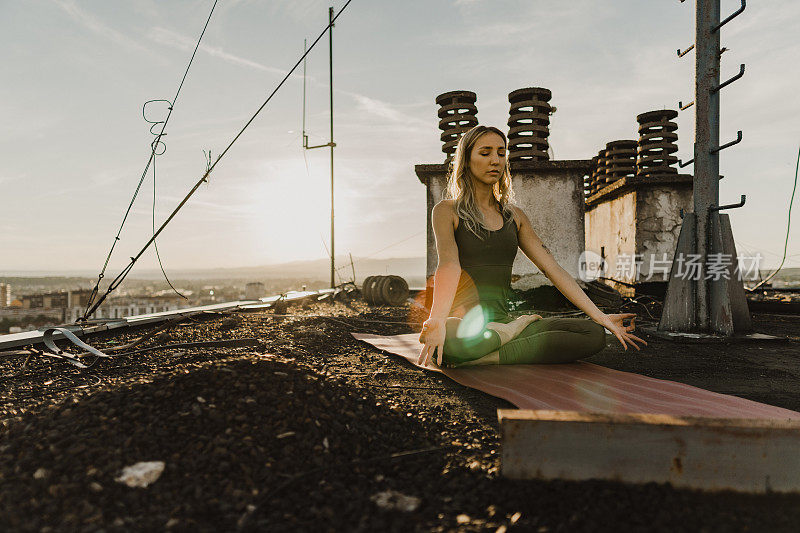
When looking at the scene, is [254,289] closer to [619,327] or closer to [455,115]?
[455,115]

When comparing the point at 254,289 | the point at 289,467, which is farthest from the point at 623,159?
the point at 289,467

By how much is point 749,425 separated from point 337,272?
990cm

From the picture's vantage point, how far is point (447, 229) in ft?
9.30

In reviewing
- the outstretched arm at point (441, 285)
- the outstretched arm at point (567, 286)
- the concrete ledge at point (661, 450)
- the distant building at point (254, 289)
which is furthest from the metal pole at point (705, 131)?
the distant building at point (254, 289)

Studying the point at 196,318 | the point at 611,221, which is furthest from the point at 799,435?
the point at 611,221

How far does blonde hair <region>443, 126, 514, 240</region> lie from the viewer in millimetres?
2893

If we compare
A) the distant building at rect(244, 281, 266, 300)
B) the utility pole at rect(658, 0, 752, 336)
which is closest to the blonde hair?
the utility pole at rect(658, 0, 752, 336)

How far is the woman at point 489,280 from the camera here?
2740mm

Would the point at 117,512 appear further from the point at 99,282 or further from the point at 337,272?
the point at 337,272

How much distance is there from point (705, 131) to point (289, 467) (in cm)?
489

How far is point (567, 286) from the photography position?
2.86 m

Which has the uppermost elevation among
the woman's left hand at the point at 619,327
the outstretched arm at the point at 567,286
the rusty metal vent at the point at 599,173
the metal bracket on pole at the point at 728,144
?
the rusty metal vent at the point at 599,173

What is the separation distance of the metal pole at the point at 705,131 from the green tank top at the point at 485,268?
257 centimetres

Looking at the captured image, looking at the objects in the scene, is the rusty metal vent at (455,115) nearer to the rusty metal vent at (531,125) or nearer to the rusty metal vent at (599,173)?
the rusty metal vent at (531,125)
